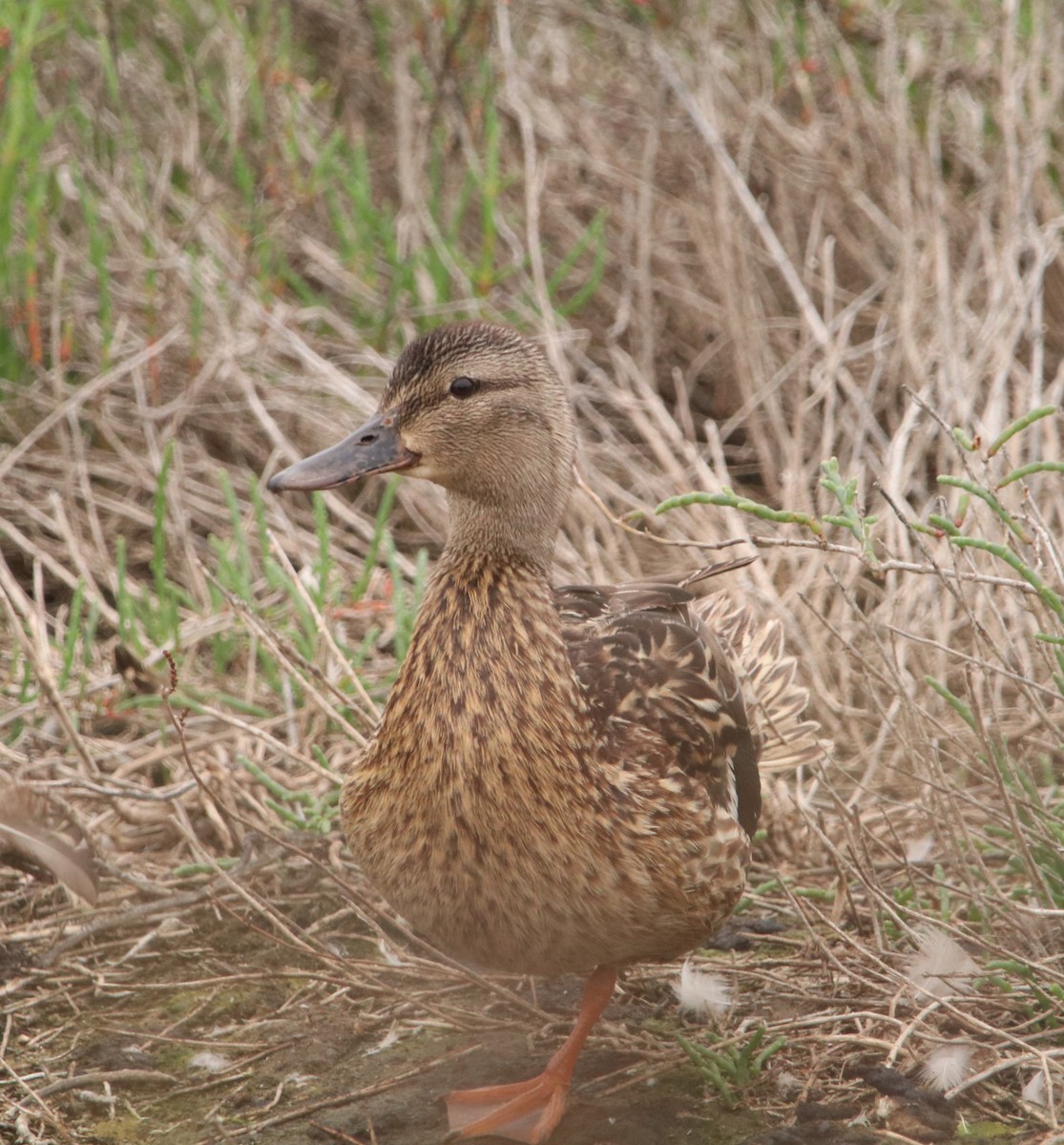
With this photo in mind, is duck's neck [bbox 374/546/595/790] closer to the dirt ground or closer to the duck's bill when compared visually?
the duck's bill

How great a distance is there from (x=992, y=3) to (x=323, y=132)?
2.51 m

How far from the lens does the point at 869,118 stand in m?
5.65

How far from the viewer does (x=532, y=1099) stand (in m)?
2.91

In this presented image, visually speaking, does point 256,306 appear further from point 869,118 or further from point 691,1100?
point 691,1100

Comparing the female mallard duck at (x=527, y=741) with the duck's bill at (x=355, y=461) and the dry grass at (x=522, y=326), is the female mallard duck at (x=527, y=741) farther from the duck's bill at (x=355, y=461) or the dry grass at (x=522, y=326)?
the dry grass at (x=522, y=326)

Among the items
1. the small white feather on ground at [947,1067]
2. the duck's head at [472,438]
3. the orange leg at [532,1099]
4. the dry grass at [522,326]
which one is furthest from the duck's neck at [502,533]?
the small white feather on ground at [947,1067]

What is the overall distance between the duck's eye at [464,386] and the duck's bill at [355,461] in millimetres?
127

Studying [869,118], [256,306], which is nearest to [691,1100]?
[256,306]

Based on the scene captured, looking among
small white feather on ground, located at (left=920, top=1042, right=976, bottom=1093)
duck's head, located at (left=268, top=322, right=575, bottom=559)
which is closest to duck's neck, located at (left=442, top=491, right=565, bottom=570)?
duck's head, located at (left=268, top=322, right=575, bottom=559)

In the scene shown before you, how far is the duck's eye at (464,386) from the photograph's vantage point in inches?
119

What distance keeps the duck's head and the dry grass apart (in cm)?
62

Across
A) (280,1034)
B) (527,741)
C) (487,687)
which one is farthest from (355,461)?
(280,1034)

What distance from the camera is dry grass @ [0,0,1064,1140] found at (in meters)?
3.78

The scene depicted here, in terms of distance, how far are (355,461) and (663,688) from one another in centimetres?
70
